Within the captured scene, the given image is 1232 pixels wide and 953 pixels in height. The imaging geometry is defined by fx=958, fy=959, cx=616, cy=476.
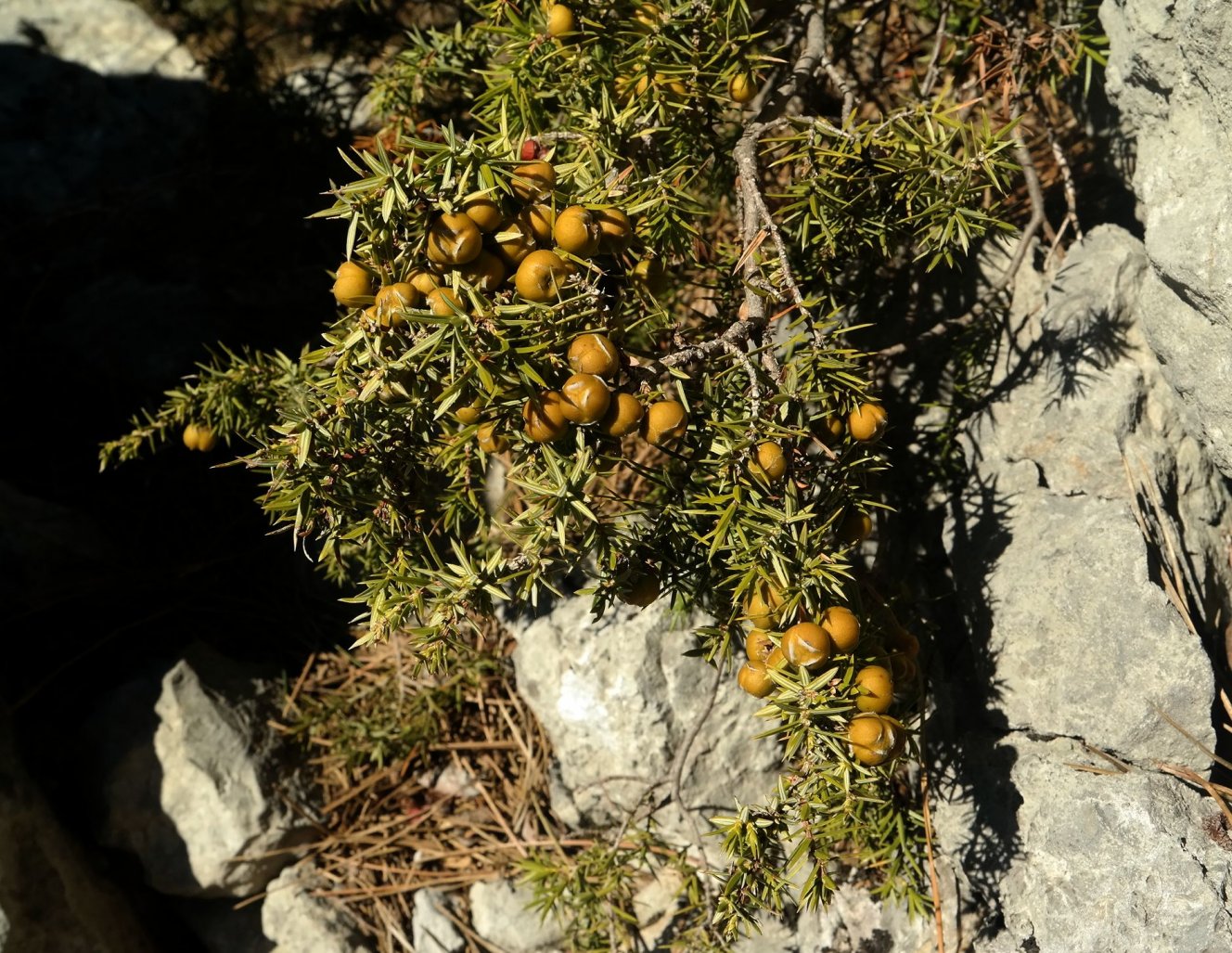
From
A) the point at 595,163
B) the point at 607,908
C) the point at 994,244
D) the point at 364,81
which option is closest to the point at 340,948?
the point at 607,908

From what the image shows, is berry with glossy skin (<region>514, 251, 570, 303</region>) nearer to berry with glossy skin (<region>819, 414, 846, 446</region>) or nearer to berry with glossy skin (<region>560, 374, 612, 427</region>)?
berry with glossy skin (<region>560, 374, 612, 427</region>)

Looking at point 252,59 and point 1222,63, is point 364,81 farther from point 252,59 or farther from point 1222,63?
point 1222,63

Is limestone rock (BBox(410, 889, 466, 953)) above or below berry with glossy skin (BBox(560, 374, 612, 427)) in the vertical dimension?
below

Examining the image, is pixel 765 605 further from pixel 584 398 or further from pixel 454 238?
pixel 454 238

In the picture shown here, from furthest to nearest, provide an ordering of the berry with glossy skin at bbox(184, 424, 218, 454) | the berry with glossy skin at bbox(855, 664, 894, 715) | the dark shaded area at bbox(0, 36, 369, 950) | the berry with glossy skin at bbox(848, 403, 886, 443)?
the dark shaded area at bbox(0, 36, 369, 950)
the berry with glossy skin at bbox(184, 424, 218, 454)
the berry with glossy skin at bbox(848, 403, 886, 443)
the berry with glossy skin at bbox(855, 664, 894, 715)

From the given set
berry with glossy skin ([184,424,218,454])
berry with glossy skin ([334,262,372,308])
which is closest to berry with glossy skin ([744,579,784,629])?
berry with glossy skin ([334,262,372,308])

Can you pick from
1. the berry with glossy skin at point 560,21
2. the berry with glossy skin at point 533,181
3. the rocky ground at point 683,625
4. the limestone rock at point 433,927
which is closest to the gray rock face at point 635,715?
the rocky ground at point 683,625

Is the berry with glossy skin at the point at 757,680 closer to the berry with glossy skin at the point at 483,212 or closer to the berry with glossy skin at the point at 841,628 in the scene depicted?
the berry with glossy skin at the point at 841,628

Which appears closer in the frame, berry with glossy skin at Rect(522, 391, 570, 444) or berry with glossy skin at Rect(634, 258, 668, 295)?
berry with glossy skin at Rect(522, 391, 570, 444)
